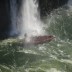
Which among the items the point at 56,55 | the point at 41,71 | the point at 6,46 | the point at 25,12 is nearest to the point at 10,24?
the point at 25,12

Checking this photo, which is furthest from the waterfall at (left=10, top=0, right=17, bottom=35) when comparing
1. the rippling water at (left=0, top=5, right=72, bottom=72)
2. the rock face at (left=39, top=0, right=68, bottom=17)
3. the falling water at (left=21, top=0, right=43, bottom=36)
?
the rock face at (left=39, top=0, right=68, bottom=17)

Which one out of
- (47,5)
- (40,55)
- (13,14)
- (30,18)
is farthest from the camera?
(47,5)

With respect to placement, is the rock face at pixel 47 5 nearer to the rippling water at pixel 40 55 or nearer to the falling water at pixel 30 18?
the falling water at pixel 30 18

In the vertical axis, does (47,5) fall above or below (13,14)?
above

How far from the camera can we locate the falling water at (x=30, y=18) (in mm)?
29609

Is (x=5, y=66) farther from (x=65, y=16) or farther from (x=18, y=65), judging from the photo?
→ (x=65, y=16)

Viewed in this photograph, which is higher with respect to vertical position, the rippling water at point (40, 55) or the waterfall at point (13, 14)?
the waterfall at point (13, 14)

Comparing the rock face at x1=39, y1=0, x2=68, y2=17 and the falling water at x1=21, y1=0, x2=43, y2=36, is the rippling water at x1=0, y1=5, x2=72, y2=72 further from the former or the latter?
the rock face at x1=39, y1=0, x2=68, y2=17

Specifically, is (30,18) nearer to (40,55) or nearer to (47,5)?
(47,5)

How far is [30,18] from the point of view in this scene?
31.6 metres

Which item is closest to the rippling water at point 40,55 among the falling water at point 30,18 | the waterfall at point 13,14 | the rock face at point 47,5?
the falling water at point 30,18

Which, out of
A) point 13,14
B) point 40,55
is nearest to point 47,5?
point 13,14

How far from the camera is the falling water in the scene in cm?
2961

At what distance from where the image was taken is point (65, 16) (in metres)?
33.2
